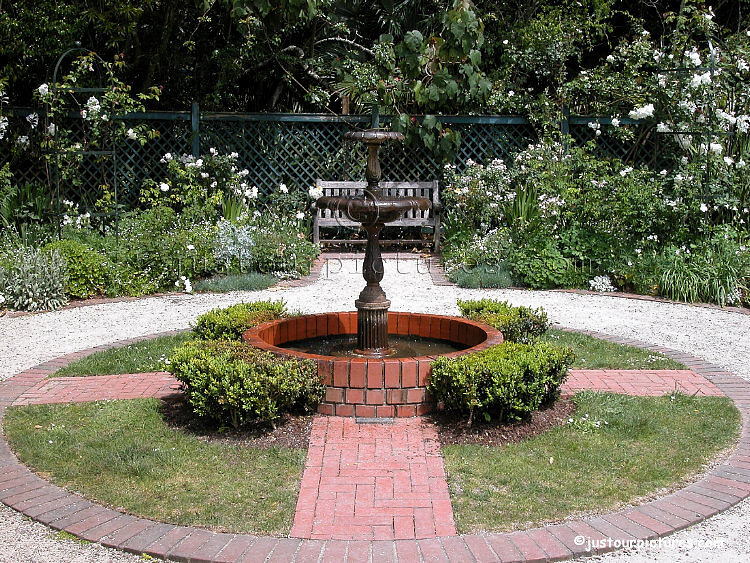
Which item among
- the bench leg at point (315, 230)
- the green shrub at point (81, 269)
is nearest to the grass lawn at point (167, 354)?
the green shrub at point (81, 269)

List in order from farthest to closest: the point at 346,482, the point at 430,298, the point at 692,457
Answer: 1. the point at 430,298
2. the point at 692,457
3. the point at 346,482

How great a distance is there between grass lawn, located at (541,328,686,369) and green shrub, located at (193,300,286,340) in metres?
2.34

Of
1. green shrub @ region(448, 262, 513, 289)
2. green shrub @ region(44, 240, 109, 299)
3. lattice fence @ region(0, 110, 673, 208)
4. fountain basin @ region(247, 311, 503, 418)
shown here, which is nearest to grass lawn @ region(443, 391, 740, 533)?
fountain basin @ region(247, 311, 503, 418)

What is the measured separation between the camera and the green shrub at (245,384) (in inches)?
166

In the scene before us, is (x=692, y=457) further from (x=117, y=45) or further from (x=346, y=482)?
(x=117, y=45)

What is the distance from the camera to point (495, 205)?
1086cm

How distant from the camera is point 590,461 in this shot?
4016 mm

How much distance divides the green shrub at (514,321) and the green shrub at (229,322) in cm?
153

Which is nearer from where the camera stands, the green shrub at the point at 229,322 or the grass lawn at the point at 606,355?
the green shrub at the point at 229,322

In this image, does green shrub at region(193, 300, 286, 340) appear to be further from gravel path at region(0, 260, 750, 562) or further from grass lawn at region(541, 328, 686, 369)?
grass lawn at region(541, 328, 686, 369)

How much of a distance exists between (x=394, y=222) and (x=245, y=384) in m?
7.63

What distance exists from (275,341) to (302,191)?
6853 millimetres

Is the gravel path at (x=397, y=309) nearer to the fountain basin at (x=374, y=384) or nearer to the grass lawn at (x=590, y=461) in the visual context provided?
the grass lawn at (x=590, y=461)

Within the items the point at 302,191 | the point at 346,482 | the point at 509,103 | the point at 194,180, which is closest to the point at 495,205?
the point at 509,103
